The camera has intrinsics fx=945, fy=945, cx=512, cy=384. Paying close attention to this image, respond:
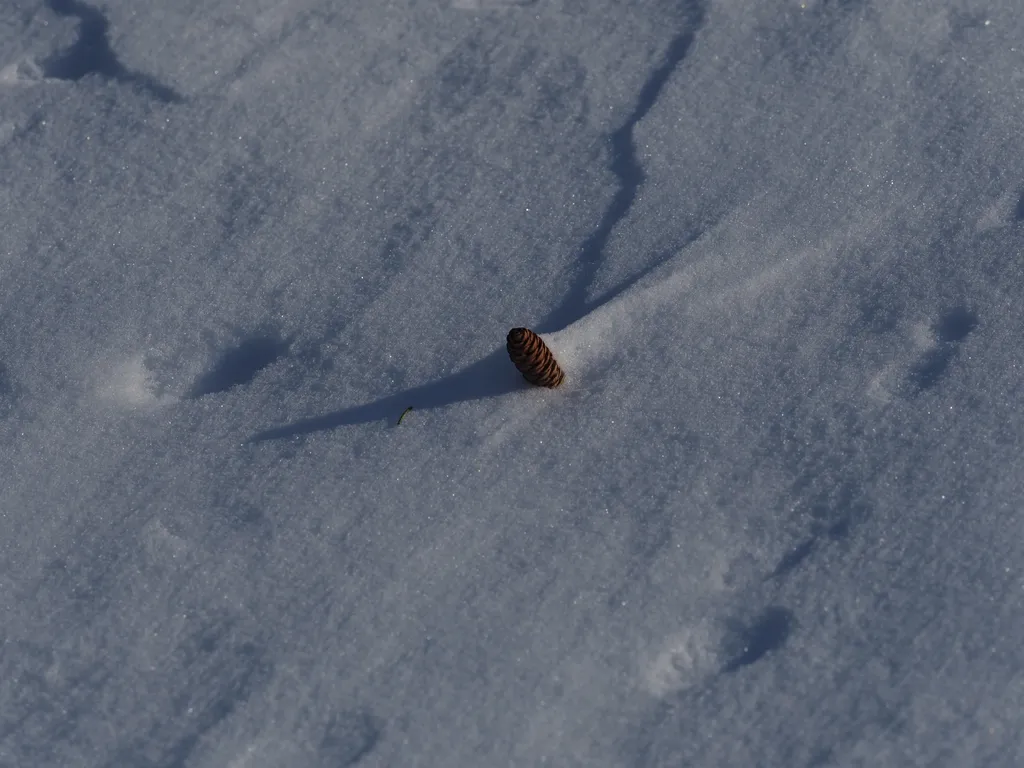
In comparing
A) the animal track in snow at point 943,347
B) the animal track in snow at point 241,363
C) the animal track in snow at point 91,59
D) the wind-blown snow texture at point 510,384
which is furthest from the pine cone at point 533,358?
the animal track in snow at point 91,59

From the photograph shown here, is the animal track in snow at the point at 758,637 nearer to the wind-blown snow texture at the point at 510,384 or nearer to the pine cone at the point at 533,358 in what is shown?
the wind-blown snow texture at the point at 510,384

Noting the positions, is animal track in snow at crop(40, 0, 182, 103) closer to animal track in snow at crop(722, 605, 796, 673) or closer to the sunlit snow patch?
the sunlit snow patch

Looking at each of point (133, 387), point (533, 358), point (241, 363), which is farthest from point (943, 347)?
point (133, 387)

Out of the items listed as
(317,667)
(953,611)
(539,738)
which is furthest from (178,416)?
(953,611)

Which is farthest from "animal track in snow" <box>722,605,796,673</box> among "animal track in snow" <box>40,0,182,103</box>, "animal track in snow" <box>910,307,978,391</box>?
"animal track in snow" <box>40,0,182,103</box>

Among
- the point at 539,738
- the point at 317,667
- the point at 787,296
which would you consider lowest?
the point at 539,738

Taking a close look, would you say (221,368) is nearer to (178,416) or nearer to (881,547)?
(178,416)
